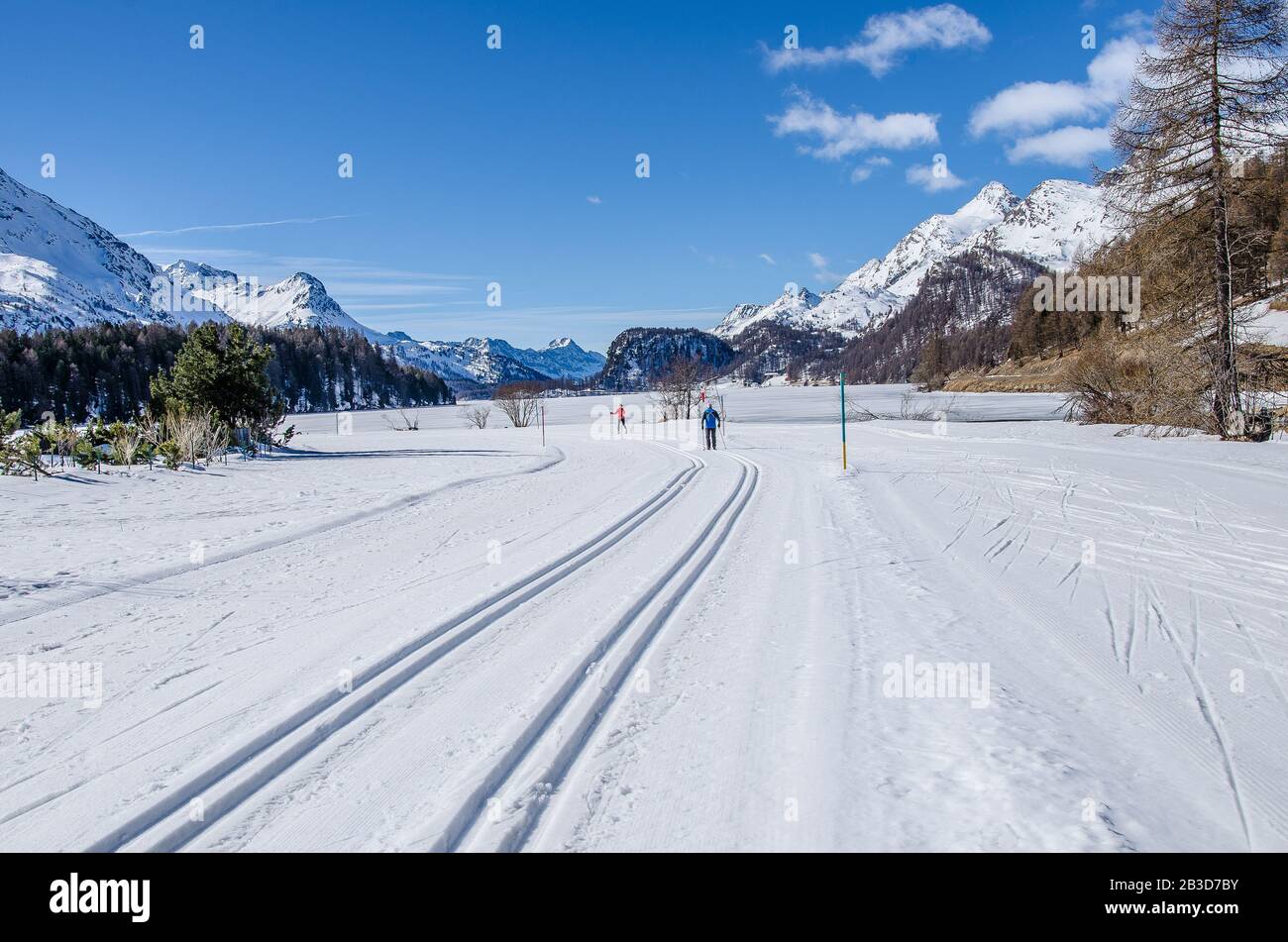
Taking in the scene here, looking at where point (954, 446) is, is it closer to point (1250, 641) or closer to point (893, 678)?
point (1250, 641)

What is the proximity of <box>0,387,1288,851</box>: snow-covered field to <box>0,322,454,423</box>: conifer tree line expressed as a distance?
45.9 m

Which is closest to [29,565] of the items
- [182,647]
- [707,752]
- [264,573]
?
[264,573]

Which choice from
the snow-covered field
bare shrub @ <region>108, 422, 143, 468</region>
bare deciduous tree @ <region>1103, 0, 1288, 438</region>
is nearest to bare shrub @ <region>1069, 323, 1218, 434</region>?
bare deciduous tree @ <region>1103, 0, 1288, 438</region>

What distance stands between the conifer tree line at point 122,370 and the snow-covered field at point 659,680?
45934mm

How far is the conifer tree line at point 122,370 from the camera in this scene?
79.0m

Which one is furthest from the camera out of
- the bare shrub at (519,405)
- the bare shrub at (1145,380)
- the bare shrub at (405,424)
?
the bare shrub at (519,405)

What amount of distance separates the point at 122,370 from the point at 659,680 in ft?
370

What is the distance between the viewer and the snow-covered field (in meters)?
2.78

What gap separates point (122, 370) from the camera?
90.5m

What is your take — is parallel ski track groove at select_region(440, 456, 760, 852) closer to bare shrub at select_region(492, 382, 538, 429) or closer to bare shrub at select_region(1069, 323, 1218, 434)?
bare shrub at select_region(1069, 323, 1218, 434)

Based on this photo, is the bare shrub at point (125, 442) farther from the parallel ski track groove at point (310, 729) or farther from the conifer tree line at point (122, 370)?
the conifer tree line at point (122, 370)

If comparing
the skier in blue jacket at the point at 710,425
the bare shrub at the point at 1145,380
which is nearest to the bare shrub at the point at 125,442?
the skier in blue jacket at the point at 710,425

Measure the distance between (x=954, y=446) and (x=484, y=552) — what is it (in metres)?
16.4
